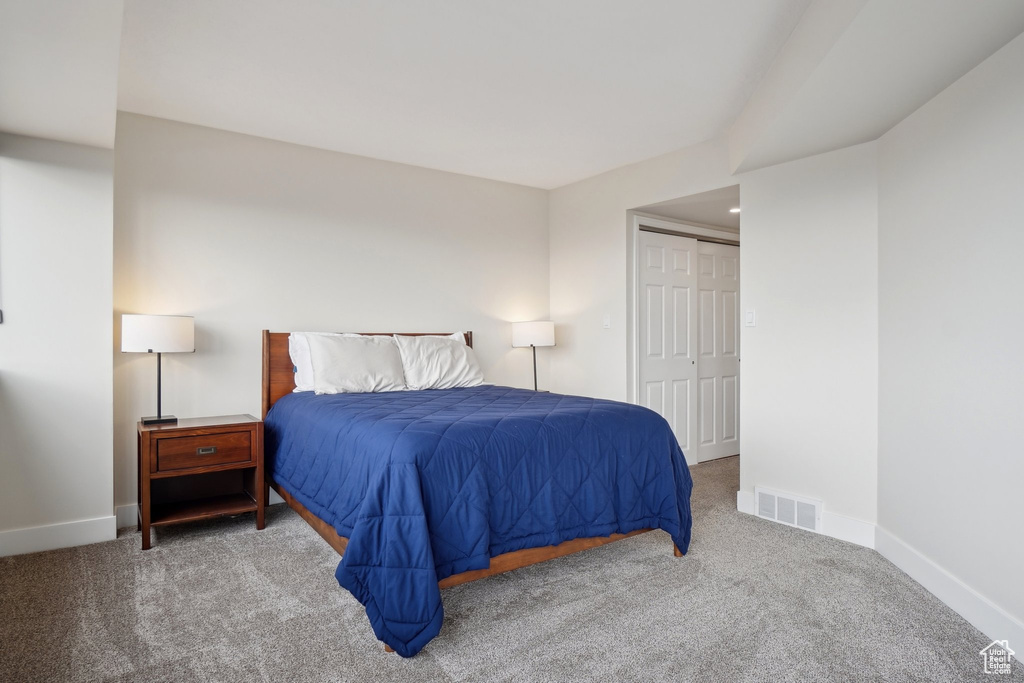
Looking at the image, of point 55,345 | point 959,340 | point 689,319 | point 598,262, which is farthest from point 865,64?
point 55,345

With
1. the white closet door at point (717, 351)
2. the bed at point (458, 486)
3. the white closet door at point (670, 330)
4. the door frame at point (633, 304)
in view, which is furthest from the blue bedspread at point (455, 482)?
Result: the white closet door at point (717, 351)

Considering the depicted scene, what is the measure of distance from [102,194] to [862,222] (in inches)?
157

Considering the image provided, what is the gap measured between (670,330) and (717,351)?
0.70 m

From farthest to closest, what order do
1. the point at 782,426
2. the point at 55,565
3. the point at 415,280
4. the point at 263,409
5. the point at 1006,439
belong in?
the point at 415,280
the point at 263,409
the point at 782,426
the point at 55,565
the point at 1006,439

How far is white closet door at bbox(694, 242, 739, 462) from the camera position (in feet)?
16.6

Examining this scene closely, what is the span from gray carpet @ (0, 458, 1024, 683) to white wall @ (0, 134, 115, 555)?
0.78 feet

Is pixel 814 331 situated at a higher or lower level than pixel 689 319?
lower

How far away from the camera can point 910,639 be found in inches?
81.8

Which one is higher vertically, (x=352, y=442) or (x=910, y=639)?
(x=352, y=442)

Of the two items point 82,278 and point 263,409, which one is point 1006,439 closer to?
point 263,409

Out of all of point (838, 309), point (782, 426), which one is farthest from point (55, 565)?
point (838, 309)

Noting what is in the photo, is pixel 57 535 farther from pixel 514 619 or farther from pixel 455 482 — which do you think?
pixel 514 619

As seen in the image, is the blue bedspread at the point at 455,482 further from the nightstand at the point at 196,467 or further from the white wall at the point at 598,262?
the white wall at the point at 598,262

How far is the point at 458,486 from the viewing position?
84.1 inches
